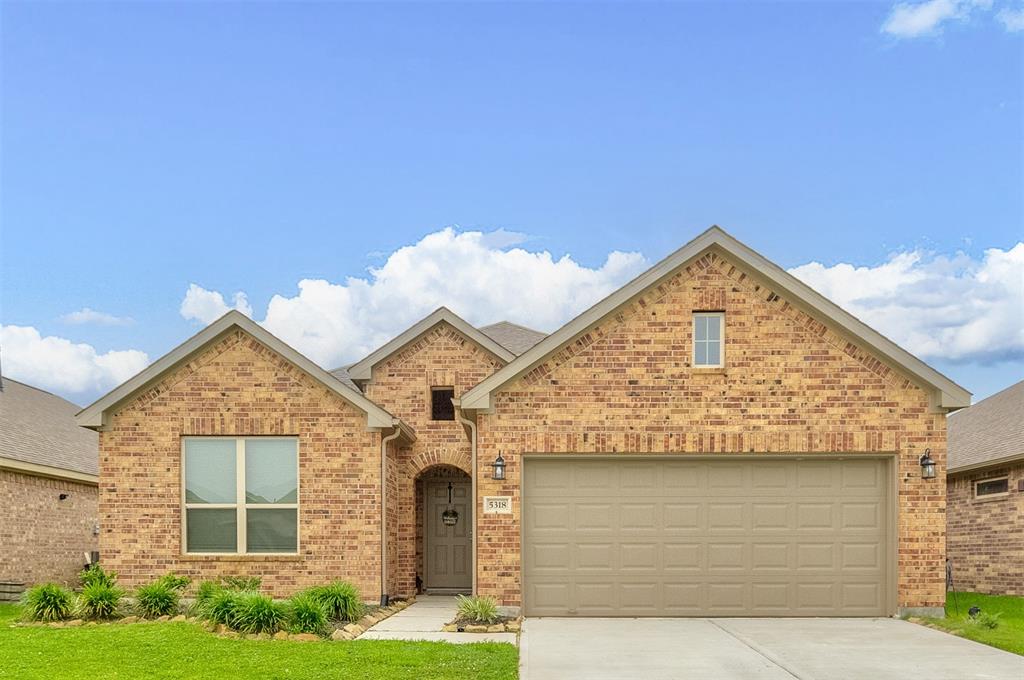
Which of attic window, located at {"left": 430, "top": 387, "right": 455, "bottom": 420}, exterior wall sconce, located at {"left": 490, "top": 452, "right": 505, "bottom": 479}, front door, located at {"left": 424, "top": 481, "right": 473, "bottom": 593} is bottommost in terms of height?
front door, located at {"left": 424, "top": 481, "right": 473, "bottom": 593}

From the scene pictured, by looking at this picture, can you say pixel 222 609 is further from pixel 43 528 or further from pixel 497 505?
pixel 43 528

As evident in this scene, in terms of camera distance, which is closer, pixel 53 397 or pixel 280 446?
pixel 280 446

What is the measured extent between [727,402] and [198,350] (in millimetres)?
8410

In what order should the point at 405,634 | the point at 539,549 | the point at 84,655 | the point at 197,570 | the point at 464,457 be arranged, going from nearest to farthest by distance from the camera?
the point at 84,655
the point at 405,634
the point at 539,549
the point at 197,570
the point at 464,457

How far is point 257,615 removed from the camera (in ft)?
37.8

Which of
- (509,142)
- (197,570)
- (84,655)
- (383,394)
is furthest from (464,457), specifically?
(84,655)

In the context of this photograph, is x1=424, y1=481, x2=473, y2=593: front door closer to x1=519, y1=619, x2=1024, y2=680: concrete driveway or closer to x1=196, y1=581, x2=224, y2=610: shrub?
x1=196, y1=581, x2=224, y2=610: shrub

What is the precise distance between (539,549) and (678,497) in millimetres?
2214

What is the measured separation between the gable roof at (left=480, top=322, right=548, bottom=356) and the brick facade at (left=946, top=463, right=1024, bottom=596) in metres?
9.75

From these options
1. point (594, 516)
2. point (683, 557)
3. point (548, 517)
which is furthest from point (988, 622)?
point (548, 517)

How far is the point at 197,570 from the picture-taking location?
1434 centimetres

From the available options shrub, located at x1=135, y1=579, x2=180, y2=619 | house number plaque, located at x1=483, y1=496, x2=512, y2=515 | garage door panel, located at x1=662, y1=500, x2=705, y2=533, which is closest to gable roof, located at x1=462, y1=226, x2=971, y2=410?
house number plaque, located at x1=483, y1=496, x2=512, y2=515

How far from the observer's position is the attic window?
59.7ft

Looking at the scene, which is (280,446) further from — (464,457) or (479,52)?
(479,52)
